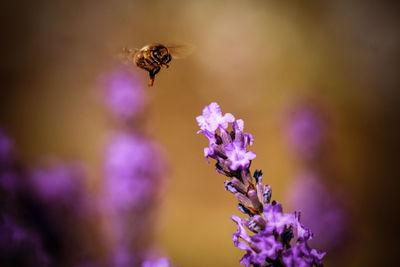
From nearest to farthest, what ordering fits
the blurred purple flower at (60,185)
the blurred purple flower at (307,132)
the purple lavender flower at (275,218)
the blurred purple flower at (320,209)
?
the purple lavender flower at (275,218)
the blurred purple flower at (60,185)
the blurred purple flower at (320,209)
the blurred purple flower at (307,132)

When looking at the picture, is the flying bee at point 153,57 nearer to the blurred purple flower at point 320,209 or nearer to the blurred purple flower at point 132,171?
the blurred purple flower at point 132,171

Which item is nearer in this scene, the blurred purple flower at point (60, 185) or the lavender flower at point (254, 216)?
the lavender flower at point (254, 216)

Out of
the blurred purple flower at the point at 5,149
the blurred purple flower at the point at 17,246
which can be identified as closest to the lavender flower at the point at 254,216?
the blurred purple flower at the point at 17,246

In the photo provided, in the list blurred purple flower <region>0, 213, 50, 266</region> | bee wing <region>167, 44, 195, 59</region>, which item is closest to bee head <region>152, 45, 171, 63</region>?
bee wing <region>167, 44, 195, 59</region>

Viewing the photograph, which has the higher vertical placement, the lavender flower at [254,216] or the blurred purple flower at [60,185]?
the blurred purple flower at [60,185]

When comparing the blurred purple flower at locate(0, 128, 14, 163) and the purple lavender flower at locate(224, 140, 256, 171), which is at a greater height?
the blurred purple flower at locate(0, 128, 14, 163)

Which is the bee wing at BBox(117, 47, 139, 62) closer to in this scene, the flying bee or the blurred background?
the flying bee

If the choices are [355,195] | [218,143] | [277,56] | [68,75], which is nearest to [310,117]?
[355,195]
